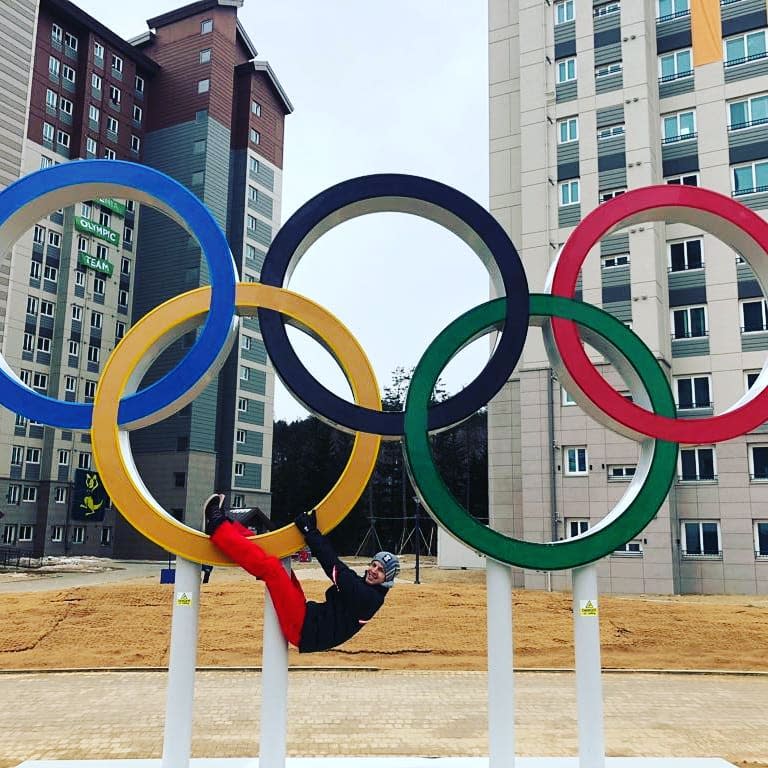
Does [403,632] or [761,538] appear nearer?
[403,632]

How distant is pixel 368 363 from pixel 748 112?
934 inches

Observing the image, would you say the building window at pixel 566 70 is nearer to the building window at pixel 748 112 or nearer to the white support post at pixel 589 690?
the building window at pixel 748 112

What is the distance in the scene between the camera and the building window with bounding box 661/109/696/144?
27.1m

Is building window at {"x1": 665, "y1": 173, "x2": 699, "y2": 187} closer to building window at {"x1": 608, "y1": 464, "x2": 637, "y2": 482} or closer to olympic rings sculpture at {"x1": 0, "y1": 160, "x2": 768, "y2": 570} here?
building window at {"x1": 608, "y1": 464, "x2": 637, "y2": 482}

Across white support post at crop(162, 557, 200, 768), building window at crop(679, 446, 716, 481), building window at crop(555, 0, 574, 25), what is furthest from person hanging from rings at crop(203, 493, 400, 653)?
building window at crop(555, 0, 574, 25)

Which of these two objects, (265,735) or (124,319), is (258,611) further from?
(124,319)

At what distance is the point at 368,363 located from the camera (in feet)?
27.7

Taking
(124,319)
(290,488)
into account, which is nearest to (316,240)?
(124,319)

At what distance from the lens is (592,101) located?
27.4 m

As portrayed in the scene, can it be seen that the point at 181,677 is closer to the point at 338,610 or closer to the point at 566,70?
the point at 338,610

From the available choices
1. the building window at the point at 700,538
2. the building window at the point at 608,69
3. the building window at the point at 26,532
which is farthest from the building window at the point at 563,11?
the building window at the point at 26,532

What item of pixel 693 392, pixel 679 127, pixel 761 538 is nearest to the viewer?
pixel 761 538

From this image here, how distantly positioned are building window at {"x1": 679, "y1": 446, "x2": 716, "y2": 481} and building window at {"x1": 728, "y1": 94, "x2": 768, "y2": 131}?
11.3 metres

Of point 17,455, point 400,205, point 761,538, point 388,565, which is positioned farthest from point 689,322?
point 17,455
